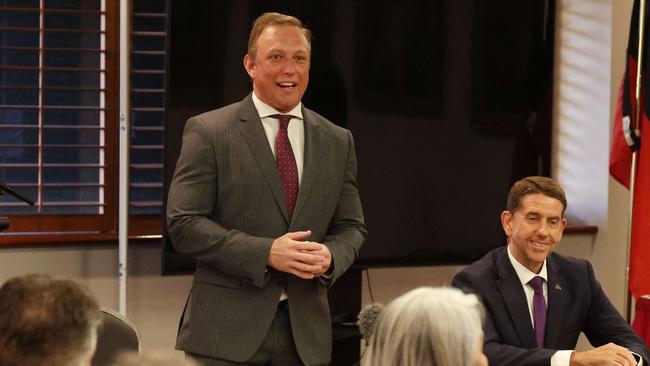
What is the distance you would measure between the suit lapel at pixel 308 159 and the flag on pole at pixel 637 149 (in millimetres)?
2130

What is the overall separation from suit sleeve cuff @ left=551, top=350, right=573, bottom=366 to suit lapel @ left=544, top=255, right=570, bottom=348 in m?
0.19

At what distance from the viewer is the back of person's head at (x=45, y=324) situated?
5.31ft

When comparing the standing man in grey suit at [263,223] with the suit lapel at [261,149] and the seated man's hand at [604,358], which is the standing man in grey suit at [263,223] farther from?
the seated man's hand at [604,358]

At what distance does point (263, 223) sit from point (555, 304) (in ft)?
3.26

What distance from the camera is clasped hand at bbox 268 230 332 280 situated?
2.80 m

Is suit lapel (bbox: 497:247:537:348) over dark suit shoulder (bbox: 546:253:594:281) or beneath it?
beneath

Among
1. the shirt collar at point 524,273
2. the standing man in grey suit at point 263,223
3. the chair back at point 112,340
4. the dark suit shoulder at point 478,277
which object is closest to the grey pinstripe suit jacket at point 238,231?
the standing man in grey suit at point 263,223

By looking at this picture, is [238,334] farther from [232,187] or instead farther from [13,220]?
[13,220]

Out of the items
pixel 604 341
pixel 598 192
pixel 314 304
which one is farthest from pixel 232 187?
pixel 598 192

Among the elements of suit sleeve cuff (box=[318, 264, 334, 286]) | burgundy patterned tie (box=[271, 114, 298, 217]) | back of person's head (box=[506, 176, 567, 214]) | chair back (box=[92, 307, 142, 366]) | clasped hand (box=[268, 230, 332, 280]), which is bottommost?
chair back (box=[92, 307, 142, 366])

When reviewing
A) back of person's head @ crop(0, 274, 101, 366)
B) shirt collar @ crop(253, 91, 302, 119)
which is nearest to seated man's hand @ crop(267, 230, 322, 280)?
shirt collar @ crop(253, 91, 302, 119)

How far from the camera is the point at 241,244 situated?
283 centimetres

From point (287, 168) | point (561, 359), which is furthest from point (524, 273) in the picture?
point (287, 168)

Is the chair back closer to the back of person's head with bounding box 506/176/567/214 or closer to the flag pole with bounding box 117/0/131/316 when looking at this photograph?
the back of person's head with bounding box 506/176/567/214
